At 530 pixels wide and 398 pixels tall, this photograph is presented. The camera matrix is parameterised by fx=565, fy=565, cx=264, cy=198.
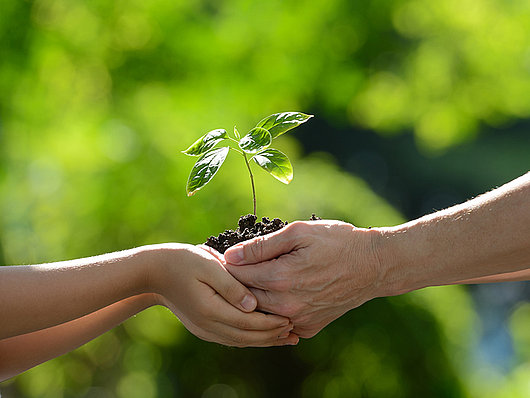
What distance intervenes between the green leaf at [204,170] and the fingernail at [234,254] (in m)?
0.21

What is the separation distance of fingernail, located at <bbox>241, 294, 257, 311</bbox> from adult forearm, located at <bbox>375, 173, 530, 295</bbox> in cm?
40

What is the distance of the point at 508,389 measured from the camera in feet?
16.9

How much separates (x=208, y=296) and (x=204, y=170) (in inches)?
14.8

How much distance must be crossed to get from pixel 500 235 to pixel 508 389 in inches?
166

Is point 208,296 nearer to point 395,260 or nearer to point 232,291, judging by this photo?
point 232,291

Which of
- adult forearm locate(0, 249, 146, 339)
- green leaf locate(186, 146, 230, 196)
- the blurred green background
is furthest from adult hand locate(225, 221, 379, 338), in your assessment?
the blurred green background

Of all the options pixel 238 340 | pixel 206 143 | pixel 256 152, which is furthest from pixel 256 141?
pixel 238 340

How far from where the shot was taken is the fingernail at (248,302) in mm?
1699

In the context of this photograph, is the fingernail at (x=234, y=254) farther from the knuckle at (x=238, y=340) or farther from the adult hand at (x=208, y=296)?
the knuckle at (x=238, y=340)

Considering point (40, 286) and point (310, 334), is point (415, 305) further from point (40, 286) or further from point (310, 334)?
point (40, 286)

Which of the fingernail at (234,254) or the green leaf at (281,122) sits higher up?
the green leaf at (281,122)

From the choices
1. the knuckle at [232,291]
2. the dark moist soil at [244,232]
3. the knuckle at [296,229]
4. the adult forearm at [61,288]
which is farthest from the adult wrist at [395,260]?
the adult forearm at [61,288]

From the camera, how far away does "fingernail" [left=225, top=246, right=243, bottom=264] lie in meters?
1.73

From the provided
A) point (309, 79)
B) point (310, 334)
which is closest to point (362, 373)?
point (310, 334)
